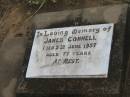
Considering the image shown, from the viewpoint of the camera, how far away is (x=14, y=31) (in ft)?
12.9

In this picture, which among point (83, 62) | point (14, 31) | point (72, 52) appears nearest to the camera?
point (83, 62)

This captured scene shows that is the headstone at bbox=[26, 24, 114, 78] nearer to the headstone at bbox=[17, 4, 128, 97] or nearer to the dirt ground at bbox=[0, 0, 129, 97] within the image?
the headstone at bbox=[17, 4, 128, 97]

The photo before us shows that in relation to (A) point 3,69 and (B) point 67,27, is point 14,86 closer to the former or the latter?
(A) point 3,69

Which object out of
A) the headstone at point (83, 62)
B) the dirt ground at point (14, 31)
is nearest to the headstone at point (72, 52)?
the headstone at point (83, 62)

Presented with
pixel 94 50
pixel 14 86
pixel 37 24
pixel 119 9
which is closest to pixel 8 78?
pixel 14 86

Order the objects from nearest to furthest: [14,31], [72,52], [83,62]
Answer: [83,62], [72,52], [14,31]

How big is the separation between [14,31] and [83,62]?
1184 millimetres

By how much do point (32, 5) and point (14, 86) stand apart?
1.14 m

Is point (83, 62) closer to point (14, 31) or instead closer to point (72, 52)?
point (72, 52)

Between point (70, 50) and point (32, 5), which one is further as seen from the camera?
point (32, 5)

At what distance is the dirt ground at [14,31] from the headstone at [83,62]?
185mm

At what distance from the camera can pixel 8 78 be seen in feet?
11.5

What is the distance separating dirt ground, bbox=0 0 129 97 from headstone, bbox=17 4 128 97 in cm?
18

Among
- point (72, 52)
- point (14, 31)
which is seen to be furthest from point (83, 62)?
point (14, 31)
